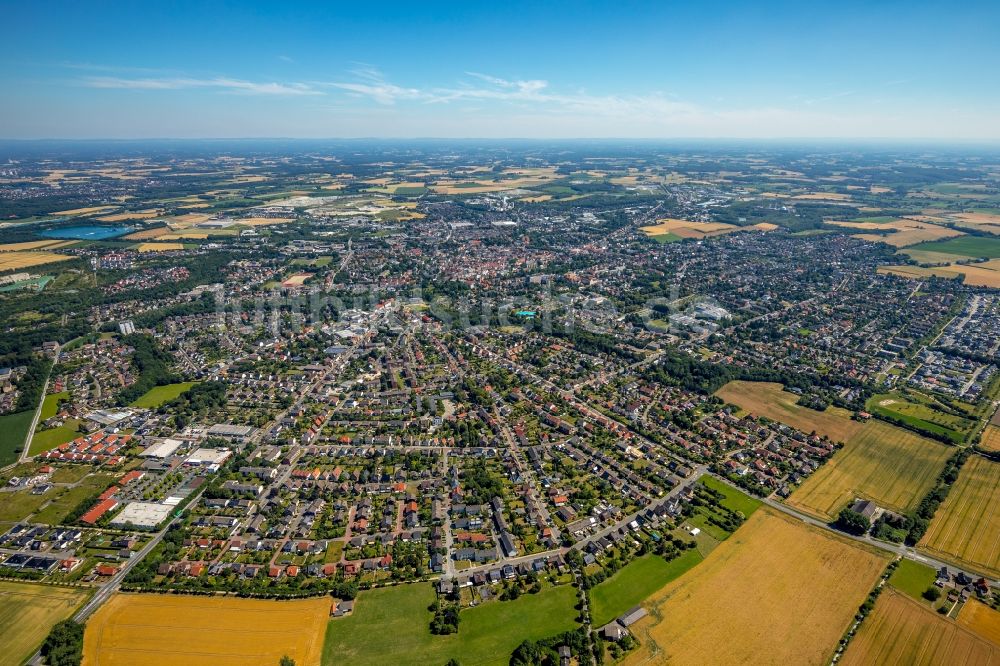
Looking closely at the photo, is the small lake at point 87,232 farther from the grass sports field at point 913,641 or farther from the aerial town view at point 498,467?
the grass sports field at point 913,641

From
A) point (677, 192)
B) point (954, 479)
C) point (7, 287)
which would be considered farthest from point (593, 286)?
point (677, 192)

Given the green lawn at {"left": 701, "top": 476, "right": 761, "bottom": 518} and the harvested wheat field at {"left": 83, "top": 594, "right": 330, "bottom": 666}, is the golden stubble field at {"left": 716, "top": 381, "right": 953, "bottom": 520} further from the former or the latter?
the harvested wheat field at {"left": 83, "top": 594, "right": 330, "bottom": 666}

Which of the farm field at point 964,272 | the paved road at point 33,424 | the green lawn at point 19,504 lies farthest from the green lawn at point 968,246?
the paved road at point 33,424

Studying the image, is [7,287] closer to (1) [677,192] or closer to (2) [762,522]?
(2) [762,522]

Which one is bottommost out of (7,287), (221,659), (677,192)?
(221,659)

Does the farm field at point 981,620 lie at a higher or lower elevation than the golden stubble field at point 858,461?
lower
